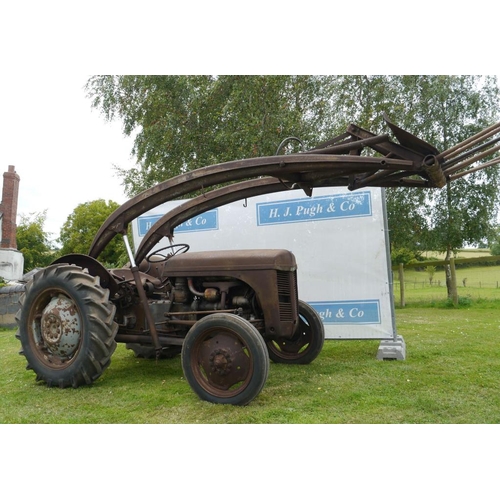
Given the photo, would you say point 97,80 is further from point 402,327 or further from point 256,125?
point 402,327

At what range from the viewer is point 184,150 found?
13.2m

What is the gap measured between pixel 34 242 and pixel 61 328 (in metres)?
29.4

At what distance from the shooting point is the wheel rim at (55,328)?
450cm

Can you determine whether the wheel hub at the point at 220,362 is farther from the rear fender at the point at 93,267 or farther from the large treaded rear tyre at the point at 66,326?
the rear fender at the point at 93,267

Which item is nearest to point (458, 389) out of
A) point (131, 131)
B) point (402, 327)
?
point (402, 327)

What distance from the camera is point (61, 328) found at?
4512 mm

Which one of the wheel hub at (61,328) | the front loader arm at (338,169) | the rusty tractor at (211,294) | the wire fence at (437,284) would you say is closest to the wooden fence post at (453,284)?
the wire fence at (437,284)

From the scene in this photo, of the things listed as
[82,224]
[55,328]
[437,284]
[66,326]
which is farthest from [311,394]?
[82,224]

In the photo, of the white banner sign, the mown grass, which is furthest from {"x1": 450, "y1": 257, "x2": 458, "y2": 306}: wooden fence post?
the white banner sign

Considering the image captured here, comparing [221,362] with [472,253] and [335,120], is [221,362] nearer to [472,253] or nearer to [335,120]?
[335,120]

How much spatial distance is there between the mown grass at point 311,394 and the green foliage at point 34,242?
2541 centimetres

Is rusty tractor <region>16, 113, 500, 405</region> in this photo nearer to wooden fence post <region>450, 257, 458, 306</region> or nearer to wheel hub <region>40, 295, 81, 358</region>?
wheel hub <region>40, 295, 81, 358</region>

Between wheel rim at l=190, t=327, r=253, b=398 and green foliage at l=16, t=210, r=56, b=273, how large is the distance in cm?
2764

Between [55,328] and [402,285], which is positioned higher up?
[55,328]
